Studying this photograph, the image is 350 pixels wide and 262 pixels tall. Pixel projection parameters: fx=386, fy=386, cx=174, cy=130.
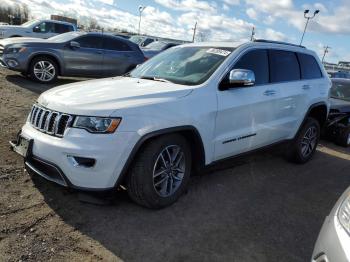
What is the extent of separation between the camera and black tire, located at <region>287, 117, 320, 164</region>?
610 cm

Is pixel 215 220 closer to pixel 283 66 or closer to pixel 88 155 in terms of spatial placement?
pixel 88 155

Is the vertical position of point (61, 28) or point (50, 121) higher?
point (61, 28)

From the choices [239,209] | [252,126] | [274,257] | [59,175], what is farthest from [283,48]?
[59,175]

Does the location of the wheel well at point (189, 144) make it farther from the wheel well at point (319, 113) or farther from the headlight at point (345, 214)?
the wheel well at point (319, 113)

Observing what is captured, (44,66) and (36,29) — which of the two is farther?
(36,29)

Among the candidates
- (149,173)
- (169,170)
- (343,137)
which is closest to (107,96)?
(149,173)

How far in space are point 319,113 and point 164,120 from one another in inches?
154

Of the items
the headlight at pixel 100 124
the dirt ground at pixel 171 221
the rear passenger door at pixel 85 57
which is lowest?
the dirt ground at pixel 171 221

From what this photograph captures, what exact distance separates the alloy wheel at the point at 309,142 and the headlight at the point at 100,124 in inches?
151

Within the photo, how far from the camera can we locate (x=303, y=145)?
6.34m

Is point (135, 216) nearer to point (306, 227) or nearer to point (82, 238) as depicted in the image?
point (82, 238)

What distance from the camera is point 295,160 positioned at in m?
6.35

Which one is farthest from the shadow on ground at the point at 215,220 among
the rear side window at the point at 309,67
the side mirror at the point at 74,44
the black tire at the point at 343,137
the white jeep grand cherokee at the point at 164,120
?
the side mirror at the point at 74,44

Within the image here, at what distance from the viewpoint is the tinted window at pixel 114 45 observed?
1213 cm
